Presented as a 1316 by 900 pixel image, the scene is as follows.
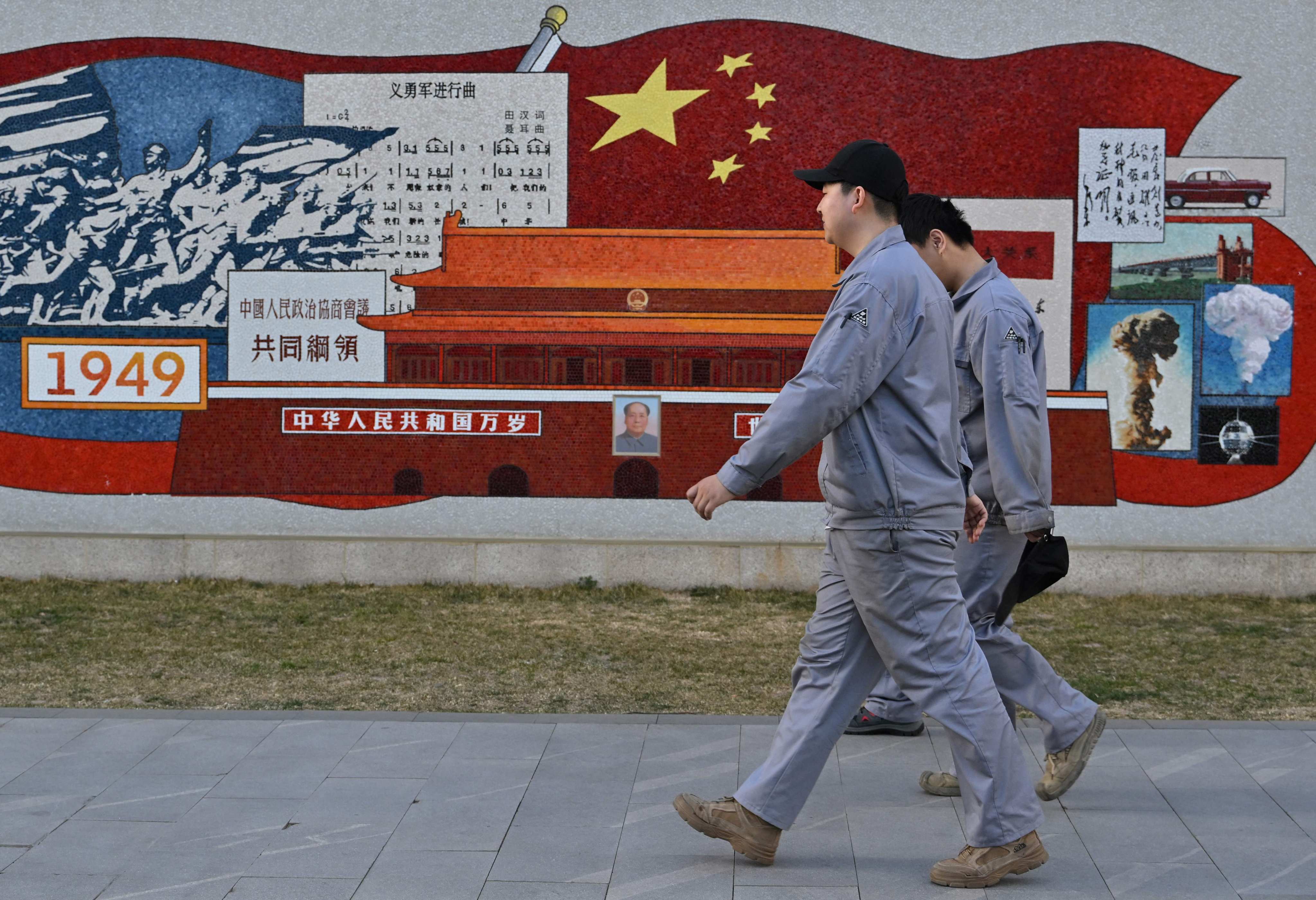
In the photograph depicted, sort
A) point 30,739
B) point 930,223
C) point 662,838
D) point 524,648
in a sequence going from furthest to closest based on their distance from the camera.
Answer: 1. point 524,648
2. point 30,739
3. point 930,223
4. point 662,838

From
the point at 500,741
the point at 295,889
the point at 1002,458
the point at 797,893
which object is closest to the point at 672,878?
the point at 797,893

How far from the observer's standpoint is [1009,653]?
418 centimetres

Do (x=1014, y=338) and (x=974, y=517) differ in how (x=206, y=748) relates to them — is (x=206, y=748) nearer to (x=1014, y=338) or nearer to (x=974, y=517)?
(x=974, y=517)

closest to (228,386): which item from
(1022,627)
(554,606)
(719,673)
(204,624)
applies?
(204,624)

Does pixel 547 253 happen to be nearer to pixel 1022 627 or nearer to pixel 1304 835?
pixel 1022 627

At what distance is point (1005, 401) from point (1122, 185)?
427cm

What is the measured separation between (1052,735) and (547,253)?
15.3 feet

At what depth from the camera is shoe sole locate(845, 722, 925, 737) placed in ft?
16.0

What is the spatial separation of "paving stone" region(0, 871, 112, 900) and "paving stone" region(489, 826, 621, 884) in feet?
3.16

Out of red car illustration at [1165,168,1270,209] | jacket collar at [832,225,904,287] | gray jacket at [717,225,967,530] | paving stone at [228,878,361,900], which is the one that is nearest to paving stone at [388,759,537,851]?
paving stone at [228,878,361,900]

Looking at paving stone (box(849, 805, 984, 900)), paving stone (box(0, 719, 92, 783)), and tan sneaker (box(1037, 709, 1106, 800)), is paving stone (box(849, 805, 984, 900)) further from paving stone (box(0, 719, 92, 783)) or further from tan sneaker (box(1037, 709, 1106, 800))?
paving stone (box(0, 719, 92, 783))

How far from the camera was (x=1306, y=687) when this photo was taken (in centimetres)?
579

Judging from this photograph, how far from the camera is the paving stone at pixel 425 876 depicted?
3402 millimetres

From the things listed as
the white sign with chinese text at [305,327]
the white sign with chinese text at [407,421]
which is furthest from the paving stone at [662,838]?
the white sign with chinese text at [305,327]
